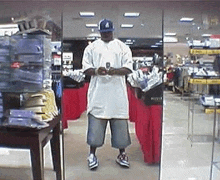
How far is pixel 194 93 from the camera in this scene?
4.49m

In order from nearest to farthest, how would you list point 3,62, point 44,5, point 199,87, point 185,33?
1. point 3,62
2. point 44,5
3. point 185,33
4. point 199,87

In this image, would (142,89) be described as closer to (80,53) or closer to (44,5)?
(80,53)

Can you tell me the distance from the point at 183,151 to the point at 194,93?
1756mm

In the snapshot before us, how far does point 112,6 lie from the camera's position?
6.43 ft

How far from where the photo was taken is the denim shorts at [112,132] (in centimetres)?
223

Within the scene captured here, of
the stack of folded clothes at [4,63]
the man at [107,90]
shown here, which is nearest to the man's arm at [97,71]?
the man at [107,90]

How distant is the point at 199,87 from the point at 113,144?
244cm

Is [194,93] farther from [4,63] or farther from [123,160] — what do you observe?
Result: [4,63]

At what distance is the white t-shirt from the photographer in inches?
81.3

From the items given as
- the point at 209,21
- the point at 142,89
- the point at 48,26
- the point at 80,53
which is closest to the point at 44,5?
the point at 48,26

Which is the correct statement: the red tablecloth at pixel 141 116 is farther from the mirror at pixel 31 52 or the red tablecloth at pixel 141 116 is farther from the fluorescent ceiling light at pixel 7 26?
the fluorescent ceiling light at pixel 7 26

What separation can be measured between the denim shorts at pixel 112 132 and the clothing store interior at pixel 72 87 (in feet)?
0.13

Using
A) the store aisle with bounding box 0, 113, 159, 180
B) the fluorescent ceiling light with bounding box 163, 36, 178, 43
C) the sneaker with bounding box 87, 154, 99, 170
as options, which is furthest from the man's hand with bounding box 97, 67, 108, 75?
the sneaker with bounding box 87, 154, 99, 170

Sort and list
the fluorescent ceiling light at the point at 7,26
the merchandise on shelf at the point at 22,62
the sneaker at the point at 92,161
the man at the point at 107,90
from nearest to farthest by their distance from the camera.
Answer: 1. the merchandise on shelf at the point at 22,62
2. the fluorescent ceiling light at the point at 7,26
3. the man at the point at 107,90
4. the sneaker at the point at 92,161
